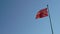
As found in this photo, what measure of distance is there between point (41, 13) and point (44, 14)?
9.1 inches

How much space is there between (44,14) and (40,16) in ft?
1.05

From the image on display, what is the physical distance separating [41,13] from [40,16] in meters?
0.24

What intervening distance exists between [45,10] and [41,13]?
361mm

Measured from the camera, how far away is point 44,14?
911 cm

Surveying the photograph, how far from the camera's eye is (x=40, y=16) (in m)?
9.12

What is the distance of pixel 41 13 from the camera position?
918 centimetres
